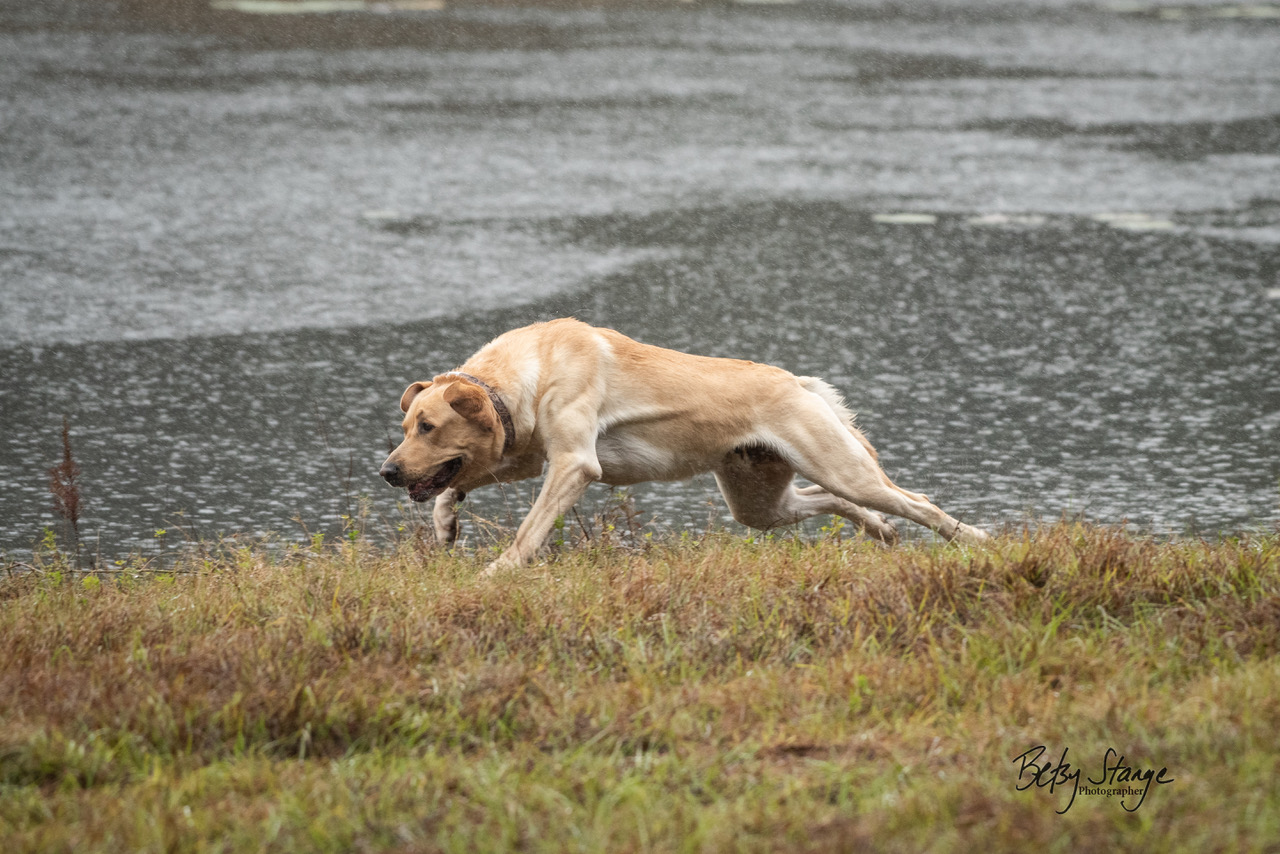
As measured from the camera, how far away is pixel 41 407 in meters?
6.27

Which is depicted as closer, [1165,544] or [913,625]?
[913,625]

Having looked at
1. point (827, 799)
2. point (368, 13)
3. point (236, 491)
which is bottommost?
point (236, 491)

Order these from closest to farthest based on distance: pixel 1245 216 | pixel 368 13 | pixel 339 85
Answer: pixel 1245 216, pixel 339 85, pixel 368 13

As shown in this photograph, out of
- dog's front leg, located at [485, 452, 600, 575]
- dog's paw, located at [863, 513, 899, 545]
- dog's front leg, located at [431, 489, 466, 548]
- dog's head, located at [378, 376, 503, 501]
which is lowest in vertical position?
dog's paw, located at [863, 513, 899, 545]

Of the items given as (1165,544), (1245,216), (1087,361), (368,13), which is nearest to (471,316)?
(1087,361)

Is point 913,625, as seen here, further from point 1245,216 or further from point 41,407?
point 1245,216

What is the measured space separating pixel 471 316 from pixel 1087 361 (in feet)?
10.4

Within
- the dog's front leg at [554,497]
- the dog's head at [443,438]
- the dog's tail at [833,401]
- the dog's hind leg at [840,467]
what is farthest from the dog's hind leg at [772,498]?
the dog's head at [443,438]

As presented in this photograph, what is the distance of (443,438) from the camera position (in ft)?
15.5

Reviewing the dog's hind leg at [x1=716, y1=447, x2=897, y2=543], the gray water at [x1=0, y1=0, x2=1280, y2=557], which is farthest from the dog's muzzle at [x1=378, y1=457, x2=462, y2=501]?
the dog's hind leg at [x1=716, y1=447, x2=897, y2=543]

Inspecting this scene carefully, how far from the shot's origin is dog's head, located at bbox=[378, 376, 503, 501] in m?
4.67

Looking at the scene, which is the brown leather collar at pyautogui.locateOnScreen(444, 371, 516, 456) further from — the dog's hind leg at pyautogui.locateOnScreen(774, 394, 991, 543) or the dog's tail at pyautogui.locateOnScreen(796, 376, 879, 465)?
the dog's tail at pyautogui.locateOnScreen(796, 376, 879, 465)

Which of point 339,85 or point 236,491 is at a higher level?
point 339,85

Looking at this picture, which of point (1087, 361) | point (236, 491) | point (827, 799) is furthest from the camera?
point (1087, 361)
